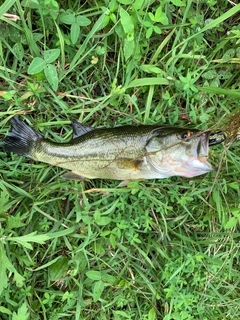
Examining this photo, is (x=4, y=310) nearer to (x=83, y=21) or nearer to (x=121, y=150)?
(x=121, y=150)

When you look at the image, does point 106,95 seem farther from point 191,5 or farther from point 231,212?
point 231,212

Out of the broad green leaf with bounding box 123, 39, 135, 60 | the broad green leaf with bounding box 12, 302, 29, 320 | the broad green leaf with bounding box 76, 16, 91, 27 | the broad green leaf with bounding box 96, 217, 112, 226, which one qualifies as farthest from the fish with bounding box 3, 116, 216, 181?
the broad green leaf with bounding box 12, 302, 29, 320

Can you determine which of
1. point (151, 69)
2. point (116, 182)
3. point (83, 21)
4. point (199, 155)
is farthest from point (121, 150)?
point (83, 21)

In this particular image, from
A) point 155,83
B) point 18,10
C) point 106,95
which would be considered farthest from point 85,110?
point 18,10

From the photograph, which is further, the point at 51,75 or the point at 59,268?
the point at 59,268

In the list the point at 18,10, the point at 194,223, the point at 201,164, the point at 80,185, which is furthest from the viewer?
the point at 194,223

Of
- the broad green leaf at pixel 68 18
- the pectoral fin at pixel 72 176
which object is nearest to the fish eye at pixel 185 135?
the pectoral fin at pixel 72 176

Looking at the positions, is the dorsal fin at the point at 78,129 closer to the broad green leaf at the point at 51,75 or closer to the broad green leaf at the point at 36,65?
the broad green leaf at the point at 51,75
